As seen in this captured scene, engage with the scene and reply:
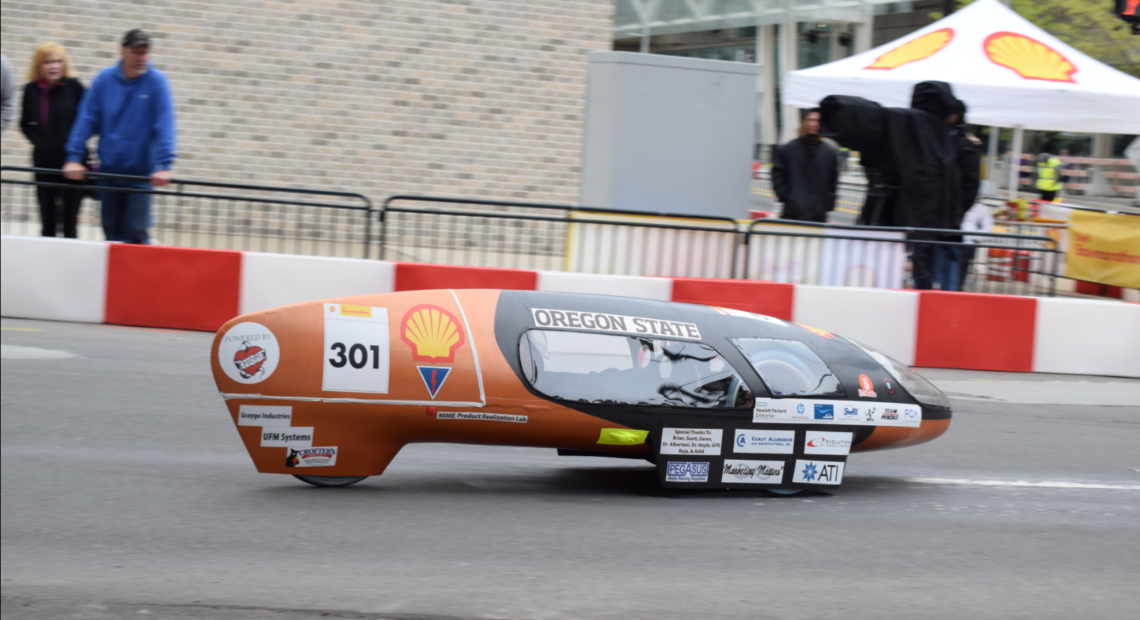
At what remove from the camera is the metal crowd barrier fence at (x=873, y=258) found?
31.2 feet

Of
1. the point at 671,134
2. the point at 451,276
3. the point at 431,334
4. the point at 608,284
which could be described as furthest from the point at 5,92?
the point at 671,134

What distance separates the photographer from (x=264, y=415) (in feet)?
15.1

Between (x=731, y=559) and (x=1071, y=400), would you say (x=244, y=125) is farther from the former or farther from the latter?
(x=731, y=559)

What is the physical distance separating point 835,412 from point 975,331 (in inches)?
183

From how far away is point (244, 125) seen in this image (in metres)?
12.9

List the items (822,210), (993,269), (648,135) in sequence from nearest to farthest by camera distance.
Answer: (993,269), (822,210), (648,135)

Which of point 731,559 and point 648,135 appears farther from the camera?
point 648,135

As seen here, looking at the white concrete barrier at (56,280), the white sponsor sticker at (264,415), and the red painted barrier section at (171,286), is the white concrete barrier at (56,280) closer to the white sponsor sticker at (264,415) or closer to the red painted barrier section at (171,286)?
the red painted barrier section at (171,286)

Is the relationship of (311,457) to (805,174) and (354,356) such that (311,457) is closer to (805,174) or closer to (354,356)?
(354,356)

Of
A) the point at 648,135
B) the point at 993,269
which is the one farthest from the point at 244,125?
the point at 993,269

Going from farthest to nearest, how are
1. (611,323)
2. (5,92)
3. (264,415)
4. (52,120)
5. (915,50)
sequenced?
(915,50) → (52,120) → (5,92) → (611,323) → (264,415)

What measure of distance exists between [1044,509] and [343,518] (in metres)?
3.24

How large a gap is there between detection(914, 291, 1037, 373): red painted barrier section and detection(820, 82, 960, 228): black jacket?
1249 mm

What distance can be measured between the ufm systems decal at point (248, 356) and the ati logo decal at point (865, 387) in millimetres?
2617
